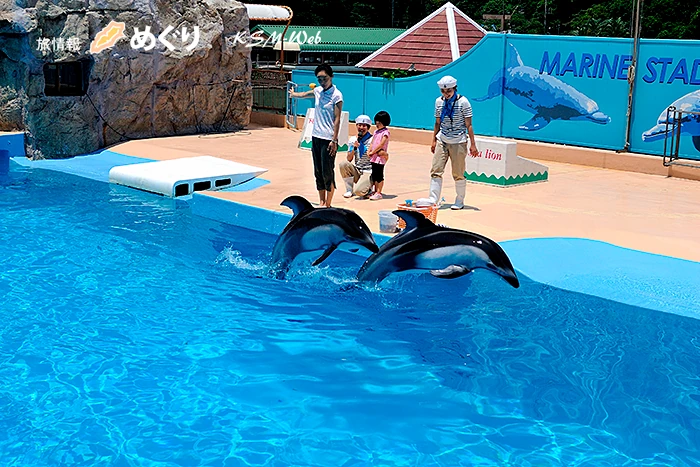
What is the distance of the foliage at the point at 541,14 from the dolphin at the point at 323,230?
3385cm

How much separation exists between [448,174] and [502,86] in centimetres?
307

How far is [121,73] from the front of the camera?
53.0 feet

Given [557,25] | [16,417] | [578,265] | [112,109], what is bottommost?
[16,417]

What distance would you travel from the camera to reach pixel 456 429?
5.53 metres

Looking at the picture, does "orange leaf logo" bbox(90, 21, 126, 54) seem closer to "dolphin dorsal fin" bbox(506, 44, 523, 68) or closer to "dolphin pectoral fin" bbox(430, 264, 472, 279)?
"dolphin dorsal fin" bbox(506, 44, 523, 68)

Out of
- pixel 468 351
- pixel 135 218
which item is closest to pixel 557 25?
pixel 135 218

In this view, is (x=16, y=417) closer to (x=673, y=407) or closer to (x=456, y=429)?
(x=456, y=429)

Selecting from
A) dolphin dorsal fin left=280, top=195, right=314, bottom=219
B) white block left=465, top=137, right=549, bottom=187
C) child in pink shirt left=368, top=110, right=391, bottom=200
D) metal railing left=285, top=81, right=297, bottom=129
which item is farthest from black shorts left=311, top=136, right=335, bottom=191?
metal railing left=285, top=81, right=297, bottom=129

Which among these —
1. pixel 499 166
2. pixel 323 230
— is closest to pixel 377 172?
pixel 499 166

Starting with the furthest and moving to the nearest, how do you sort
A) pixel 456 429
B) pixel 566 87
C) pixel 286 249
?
pixel 566 87 < pixel 286 249 < pixel 456 429

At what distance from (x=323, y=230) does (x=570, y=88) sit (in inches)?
327

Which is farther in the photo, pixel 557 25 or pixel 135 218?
pixel 557 25

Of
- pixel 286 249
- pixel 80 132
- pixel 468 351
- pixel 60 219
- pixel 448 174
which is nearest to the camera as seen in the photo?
pixel 468 351

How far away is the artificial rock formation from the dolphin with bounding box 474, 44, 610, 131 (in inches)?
226
